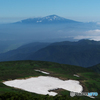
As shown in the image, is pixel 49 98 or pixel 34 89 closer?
pixel 49 98

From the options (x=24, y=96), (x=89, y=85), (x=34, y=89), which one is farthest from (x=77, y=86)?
(x=24, y=96)

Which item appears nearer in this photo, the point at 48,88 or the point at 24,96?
the point at 24,96

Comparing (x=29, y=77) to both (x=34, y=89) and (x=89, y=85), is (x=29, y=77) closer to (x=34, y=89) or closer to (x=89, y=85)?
(x=34, y=89)

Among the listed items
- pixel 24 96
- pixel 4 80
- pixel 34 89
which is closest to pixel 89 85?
pixel 34 89

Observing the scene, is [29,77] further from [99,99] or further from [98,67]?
[98,67]

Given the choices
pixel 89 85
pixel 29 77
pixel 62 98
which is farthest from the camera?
pixel 29 77

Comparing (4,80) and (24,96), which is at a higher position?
(24,96)

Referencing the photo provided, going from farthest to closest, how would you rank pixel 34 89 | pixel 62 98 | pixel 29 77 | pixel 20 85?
pixel 29 77 → pixel 20 85 → pixel 34 89 → pixel 62 98

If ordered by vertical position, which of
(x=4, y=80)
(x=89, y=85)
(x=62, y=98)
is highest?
(x=62, y=98)

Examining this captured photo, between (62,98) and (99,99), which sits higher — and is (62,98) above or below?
above
